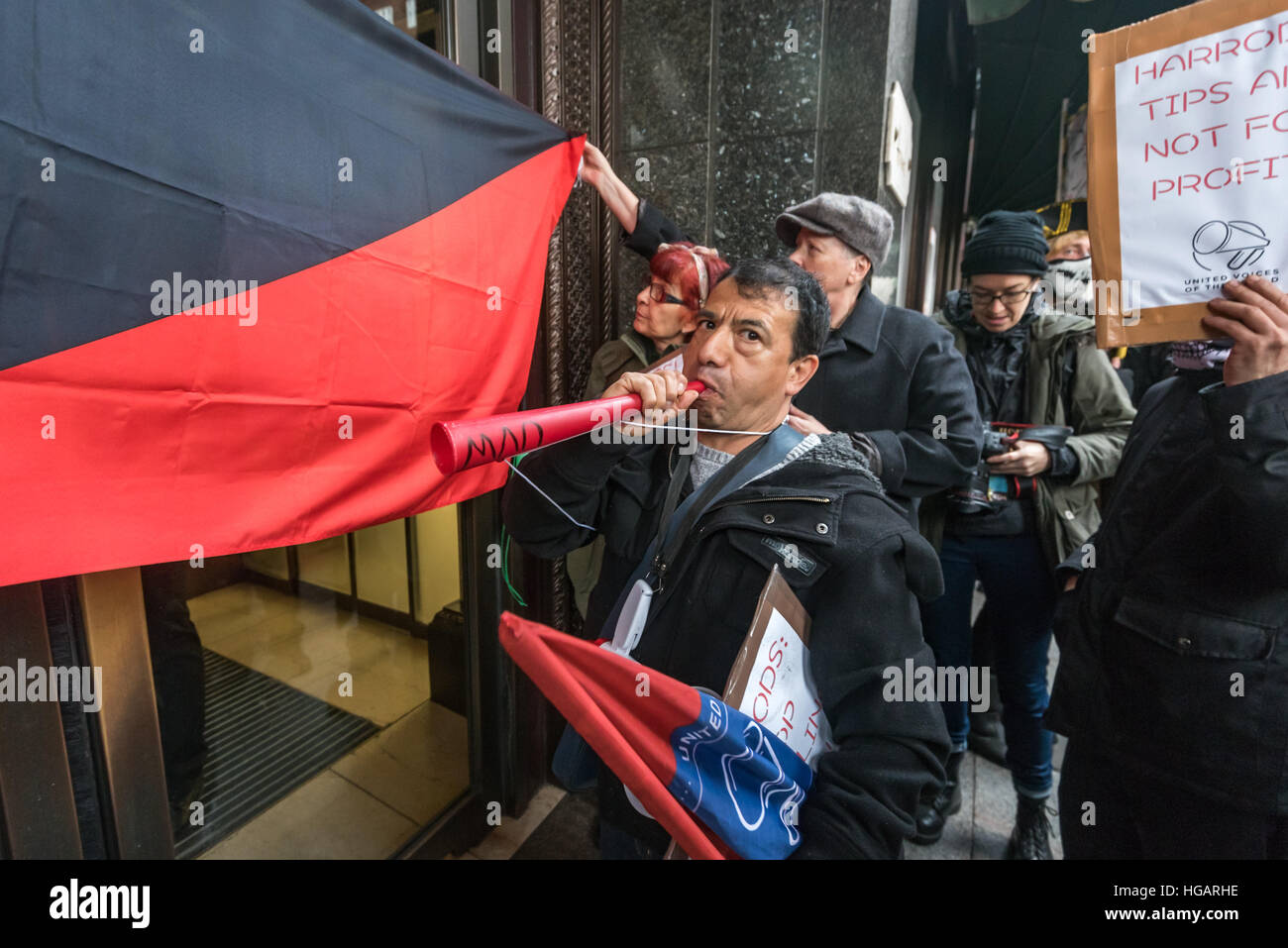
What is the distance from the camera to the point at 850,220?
84.3 inches

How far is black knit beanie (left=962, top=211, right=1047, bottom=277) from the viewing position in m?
2.38

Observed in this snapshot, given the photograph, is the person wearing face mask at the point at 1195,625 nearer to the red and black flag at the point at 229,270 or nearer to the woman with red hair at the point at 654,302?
the woman with red hair at the point at 654,302

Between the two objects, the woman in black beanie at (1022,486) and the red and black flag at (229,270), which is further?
the woman in black beanie at (1022,486)

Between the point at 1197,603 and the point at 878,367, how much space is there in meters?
1.11

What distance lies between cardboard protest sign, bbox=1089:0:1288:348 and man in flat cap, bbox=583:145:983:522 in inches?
29.6

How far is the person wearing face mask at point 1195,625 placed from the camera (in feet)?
4.12

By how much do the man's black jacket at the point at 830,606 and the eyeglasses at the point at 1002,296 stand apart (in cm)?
153

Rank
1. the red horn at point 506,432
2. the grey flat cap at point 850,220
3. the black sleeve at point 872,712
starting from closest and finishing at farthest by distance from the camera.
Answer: the red horn at point 506,432 → the black sleeve at point 872,712 → the grey flat cap at point 850,220

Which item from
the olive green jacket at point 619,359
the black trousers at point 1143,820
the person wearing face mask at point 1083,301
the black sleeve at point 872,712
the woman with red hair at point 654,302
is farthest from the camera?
the person wearing face mask at point 1083,301

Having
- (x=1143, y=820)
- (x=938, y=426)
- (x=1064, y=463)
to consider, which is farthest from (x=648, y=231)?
(x=1143, y=820)

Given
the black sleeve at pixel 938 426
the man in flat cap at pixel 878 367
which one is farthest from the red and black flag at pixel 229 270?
the black sleeve at pixel 938 426

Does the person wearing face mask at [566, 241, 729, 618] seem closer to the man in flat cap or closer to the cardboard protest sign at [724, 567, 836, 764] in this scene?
the man in flat cap

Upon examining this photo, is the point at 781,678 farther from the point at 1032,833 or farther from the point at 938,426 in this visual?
the point at 1032,833

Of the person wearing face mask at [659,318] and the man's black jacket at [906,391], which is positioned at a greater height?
the person wearing face mask at [659,318]
